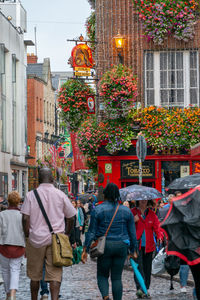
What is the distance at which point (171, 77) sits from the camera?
86.2ft

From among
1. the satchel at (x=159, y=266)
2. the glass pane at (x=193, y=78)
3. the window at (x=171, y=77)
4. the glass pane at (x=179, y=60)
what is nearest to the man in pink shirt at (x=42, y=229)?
the satchel at (x=159, y=266)

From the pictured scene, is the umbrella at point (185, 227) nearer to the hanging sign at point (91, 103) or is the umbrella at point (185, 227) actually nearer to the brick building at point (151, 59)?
the brick building at point (151, 59)

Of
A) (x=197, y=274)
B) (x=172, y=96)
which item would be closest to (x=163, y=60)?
(x=172, y=96)

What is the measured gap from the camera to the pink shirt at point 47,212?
9.43 m

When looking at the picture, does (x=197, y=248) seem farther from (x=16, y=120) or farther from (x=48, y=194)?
(x=16, y=120)

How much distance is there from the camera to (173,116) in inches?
984

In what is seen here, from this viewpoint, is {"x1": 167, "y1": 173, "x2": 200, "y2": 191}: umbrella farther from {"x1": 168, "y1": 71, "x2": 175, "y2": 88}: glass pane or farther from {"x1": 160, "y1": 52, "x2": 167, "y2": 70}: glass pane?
{"x1": 160, "y1": 52, "x2": 167, "y2": 70}: glass pane

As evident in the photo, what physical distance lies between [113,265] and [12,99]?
3606 centimetres

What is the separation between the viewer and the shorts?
9.37 m

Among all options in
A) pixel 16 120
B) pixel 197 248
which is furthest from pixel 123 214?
pixel 16 120

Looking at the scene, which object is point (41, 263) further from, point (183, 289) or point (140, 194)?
point (140, 194)

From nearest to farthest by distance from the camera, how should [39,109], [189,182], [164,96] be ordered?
[189,182], [164,96], [39,109]

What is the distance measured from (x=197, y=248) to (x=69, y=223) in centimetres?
208

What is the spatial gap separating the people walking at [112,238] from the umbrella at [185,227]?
159 cm
